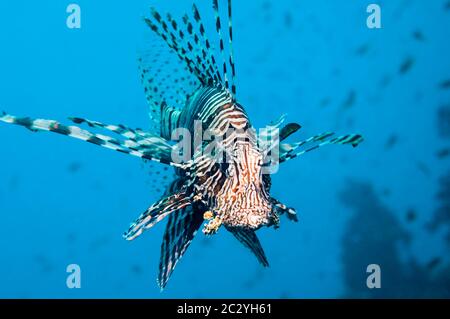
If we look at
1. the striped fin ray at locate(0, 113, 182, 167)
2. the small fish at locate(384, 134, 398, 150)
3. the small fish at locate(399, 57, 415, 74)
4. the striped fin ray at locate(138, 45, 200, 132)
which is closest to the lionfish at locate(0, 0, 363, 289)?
the striped fin ray at locate(0, 113, 182, 167)

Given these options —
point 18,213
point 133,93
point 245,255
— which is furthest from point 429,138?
point 18,213

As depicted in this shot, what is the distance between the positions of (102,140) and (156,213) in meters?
0.69

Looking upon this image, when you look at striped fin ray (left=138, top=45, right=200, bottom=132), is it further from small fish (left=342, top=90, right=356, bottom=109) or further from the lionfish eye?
small fish (left=342, top=90, right=356, bottom=109)

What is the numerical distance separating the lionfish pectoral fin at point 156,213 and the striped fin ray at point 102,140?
0.29 metres

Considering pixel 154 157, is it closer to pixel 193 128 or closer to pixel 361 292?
pixel 193 128

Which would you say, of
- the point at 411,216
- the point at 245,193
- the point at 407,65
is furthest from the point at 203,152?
the point at 407,65

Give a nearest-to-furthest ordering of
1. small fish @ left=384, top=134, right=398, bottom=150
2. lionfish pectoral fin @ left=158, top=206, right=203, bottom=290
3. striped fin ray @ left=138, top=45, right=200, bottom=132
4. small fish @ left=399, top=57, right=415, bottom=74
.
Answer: lionfish pectoral fin @ left=158, top=206, right=203, bottom=290 < striped fin ray @ left=138, top=45, right=200, bottom=132 < small fish @ left=399, top=57, right=415, bottom=74 < small fish @ left=384, top=134, right=398, bottom=150

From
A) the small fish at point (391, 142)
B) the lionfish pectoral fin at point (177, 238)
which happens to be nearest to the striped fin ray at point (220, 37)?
the lionfish pectoral fin at point (177, 238)

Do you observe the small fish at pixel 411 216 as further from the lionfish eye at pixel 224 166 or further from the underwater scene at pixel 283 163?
the lionfish eye at pixel 224 166

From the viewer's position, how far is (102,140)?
2918 millimetres

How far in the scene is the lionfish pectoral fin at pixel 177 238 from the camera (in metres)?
3.64

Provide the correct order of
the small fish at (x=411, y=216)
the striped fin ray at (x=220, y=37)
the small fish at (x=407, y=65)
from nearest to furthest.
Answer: the striped fin ray at (x=220, y=37)
the small fish at (x=411, y=216)
the small fish at (x=407, y=65)

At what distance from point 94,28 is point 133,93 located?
4.00 metres

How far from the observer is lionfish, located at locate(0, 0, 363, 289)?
9.52ft
